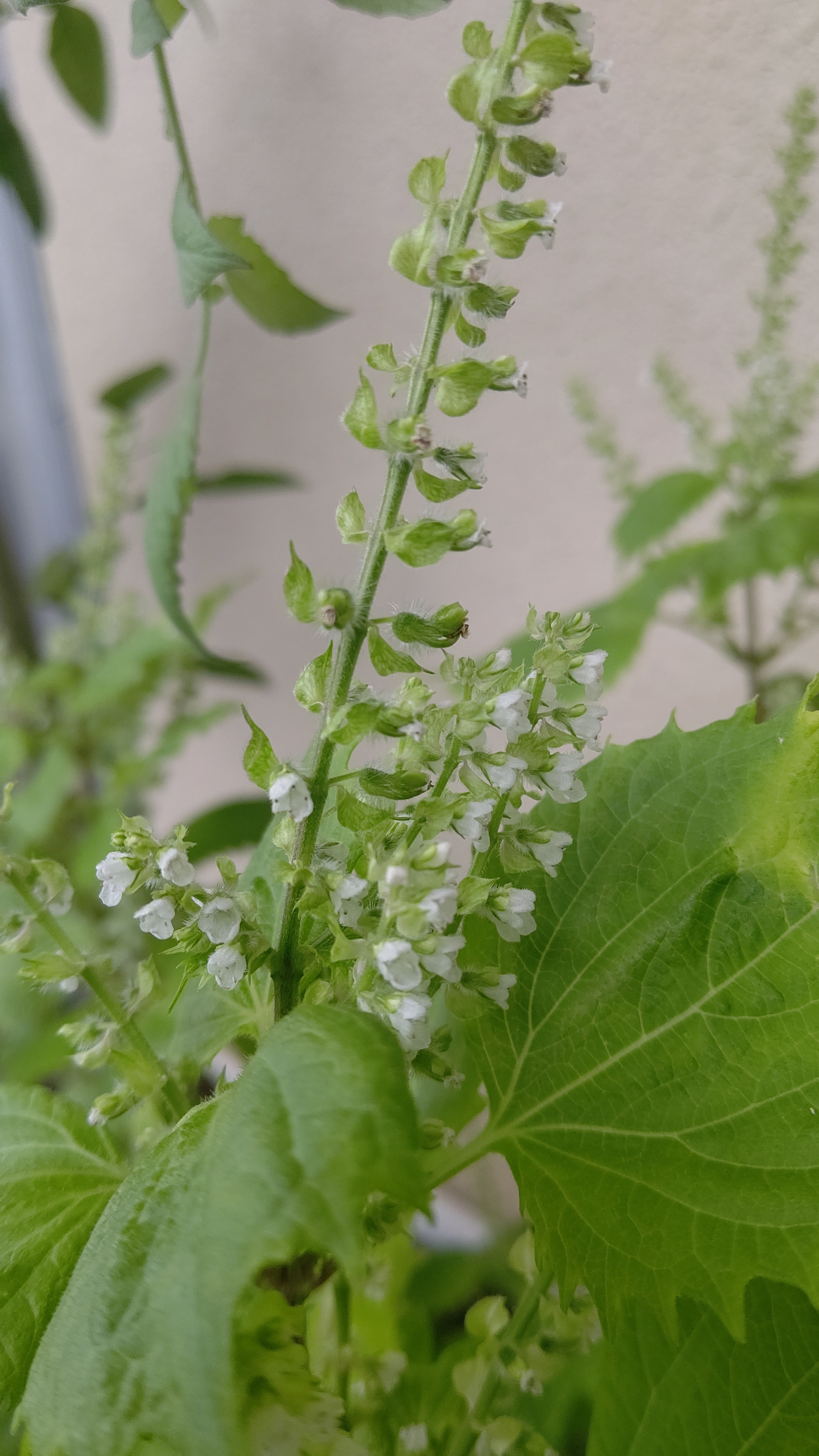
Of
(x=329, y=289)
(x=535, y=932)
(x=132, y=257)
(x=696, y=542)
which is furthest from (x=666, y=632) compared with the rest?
(x=132, y=257)

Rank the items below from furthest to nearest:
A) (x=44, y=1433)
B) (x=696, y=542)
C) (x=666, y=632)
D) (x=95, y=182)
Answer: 1. (x=95, y=182)
2. (x=666, y=632)
3. (x=696, y=542)
4. (x=44, y=1433)

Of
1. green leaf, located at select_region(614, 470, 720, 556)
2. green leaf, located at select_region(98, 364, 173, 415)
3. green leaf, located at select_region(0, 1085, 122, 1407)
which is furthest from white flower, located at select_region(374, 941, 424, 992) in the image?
green leaf, located at select_region(98, 364, 173, 415)

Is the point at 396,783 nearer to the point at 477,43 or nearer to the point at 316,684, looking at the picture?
the point at 316,684

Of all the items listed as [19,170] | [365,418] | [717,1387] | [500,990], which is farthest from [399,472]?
[19,170]

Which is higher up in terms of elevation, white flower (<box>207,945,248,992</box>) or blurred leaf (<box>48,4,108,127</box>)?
blurred leaf (<box>48,4,108,127</box>)

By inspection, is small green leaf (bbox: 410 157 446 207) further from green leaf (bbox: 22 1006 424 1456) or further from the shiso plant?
green leaf (bbox: 22 1006 424 1456)

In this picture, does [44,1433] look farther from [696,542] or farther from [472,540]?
[696,542]
